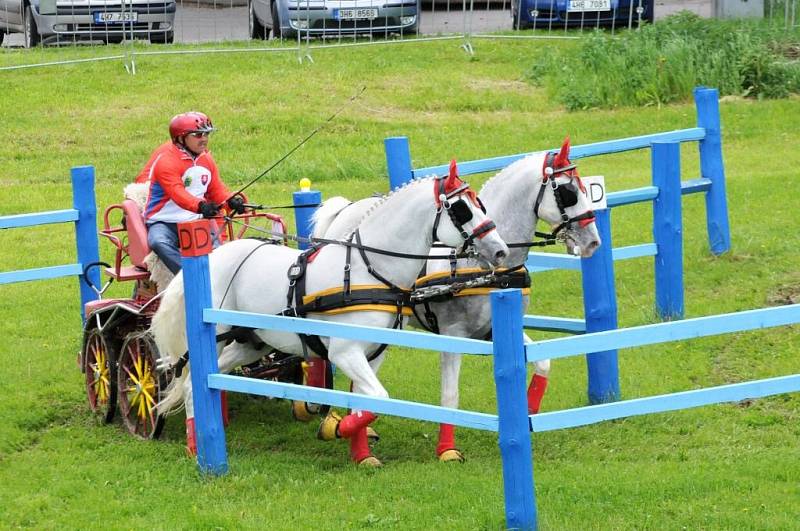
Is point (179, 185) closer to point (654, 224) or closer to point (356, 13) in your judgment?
point (654, 224)

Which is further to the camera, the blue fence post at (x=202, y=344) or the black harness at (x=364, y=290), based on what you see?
the blue fence post at (x=202, y=344)

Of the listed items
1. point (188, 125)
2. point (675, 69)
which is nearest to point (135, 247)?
point (188, 125)

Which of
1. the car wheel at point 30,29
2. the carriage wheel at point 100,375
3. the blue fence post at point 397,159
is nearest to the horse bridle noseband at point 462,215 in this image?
the blue fence post at point 397,159

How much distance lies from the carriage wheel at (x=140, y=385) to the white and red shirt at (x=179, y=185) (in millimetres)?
919

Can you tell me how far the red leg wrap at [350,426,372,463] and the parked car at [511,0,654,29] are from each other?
13.9 meters

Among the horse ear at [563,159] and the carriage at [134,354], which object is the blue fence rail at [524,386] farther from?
the carriage at [134,354]

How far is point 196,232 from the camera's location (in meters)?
7.98

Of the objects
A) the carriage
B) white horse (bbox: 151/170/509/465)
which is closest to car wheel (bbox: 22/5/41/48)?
the carriage

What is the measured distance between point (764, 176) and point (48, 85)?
33.6 ft

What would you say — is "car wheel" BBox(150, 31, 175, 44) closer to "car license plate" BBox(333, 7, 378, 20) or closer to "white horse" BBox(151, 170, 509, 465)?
"car license plate" BBox(333, 7, 378, 20)

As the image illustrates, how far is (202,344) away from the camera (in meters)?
8.06

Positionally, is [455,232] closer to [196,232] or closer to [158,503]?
[196,232]

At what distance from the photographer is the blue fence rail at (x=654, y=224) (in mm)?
9266

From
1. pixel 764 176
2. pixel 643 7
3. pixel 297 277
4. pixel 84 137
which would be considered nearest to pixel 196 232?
pixel 297 277
